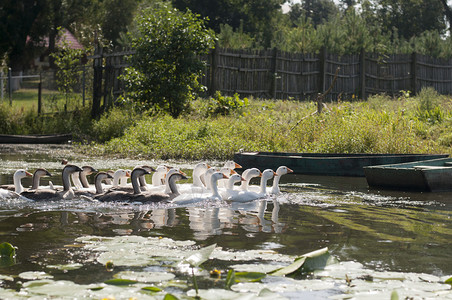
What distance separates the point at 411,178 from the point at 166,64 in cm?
1210

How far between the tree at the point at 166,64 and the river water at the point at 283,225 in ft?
35.3

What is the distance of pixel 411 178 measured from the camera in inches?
477

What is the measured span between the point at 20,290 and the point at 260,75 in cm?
2238

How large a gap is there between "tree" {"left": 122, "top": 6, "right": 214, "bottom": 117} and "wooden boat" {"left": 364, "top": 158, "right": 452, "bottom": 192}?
10972 mm

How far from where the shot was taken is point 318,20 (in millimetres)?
78438

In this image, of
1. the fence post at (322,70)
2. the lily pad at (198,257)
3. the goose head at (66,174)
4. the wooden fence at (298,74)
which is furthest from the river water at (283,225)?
the fence post at (322,70)

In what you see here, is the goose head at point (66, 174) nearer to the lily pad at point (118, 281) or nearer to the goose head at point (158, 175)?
the goose head at point (158, 175)

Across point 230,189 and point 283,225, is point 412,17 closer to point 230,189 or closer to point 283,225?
point 230,189

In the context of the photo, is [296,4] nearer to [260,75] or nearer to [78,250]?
[260,75]

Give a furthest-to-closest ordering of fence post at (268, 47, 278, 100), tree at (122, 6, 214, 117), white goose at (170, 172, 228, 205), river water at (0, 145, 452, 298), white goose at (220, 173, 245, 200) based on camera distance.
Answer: fence post at (268, 47, 278, 100)
tree at (122, 6, 214, 117)
white goose at (220, 173, 245, 200)
white goose at (170, 172, 228, 205)
river water at (0, 145, 452, 298)

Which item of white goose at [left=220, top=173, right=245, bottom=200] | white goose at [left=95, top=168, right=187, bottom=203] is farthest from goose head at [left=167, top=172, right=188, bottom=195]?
white goose at [left=220, top=173, right=245, bottom=200]

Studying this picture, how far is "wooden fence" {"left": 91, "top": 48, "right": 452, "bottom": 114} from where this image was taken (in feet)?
82.4

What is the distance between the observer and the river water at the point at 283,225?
21.9 feet

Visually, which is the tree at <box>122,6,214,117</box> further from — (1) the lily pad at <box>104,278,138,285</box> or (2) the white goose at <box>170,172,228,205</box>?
(1) the lily pad at <box>104,278,138,285</box>
